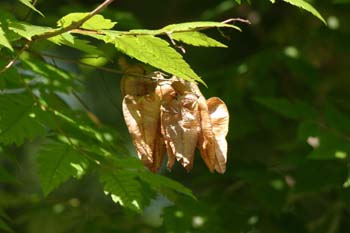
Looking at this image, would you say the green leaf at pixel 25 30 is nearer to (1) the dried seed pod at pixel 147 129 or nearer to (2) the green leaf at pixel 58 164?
(1) the dried seed pod at pixel 147 129

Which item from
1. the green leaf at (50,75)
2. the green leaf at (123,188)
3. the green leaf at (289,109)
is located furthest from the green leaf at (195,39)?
the green leaf at (289,109)

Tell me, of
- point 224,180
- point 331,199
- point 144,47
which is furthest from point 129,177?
point 331,199

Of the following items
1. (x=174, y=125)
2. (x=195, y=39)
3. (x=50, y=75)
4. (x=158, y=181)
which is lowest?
(x=158, y=181)

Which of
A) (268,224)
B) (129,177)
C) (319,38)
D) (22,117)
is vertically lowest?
(268,224)

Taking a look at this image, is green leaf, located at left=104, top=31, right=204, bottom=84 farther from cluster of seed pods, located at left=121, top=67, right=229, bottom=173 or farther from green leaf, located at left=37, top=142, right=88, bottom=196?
green leaf, located at left=37, top=142, right=88, bottom=196

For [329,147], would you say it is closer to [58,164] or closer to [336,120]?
[336,120]

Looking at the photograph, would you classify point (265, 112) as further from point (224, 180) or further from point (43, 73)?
point (43, 73)

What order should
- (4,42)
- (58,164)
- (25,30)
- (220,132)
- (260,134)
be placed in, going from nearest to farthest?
(4,42) → (25,30) → (220,132) → (58,164) → (260,134)

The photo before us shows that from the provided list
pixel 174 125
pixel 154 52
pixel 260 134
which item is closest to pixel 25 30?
pixel 154 52
